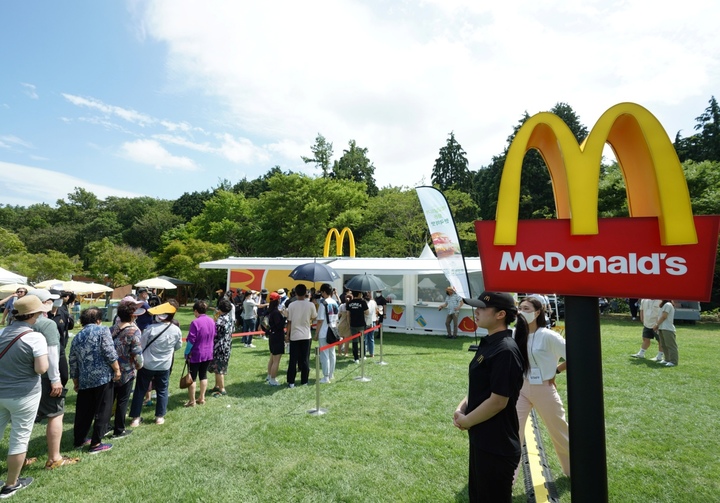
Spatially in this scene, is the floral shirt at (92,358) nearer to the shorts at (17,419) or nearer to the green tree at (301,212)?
the shorts at (17,419)

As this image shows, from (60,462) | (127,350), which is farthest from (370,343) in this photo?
(60,462)

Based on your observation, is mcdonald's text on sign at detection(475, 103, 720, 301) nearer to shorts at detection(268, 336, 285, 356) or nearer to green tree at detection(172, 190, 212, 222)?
shorts at detection(268, 336, 285, 356)

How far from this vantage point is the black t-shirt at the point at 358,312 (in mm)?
8719

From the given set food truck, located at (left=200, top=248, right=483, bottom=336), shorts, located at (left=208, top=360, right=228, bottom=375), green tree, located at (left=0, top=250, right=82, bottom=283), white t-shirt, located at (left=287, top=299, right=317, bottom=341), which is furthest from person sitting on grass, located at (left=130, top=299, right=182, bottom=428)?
green tree, located at (left=0, top=250, right=82, bottom=283)

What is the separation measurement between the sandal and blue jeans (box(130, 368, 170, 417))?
106cm

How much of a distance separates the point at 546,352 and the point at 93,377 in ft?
15.5

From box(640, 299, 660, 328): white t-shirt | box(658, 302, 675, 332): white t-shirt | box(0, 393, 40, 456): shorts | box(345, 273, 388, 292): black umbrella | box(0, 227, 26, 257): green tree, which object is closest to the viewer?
box(0, 393, 40, 456): shorts

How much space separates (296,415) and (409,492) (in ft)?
7.91

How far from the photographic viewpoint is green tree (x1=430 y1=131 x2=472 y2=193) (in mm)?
39156

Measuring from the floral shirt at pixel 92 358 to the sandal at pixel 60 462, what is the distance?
72 cm

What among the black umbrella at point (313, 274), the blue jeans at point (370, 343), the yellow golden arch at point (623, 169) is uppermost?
the yellow golden arch at point (623, 169)

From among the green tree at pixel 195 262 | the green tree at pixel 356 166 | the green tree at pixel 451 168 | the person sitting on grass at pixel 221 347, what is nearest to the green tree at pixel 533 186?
the green tree at pixel 451 168

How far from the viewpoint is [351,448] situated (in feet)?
14.5

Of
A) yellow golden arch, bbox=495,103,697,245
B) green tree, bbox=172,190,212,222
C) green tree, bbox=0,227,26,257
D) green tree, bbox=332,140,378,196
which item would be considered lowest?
yellow golden arch, bbox=495,103,697,245
